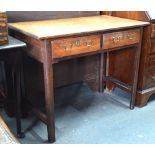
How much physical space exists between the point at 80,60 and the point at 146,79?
0.66 m

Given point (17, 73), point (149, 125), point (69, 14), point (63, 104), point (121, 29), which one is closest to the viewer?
point (17, 73)

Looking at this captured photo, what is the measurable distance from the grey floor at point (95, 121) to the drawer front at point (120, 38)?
25.6 inches

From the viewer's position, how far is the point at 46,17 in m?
2.10

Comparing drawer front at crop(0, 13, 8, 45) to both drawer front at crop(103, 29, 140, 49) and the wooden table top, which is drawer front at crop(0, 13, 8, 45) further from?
drawer front at crop(103, 29, 140, 49)

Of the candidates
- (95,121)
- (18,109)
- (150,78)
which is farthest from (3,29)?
(150,78)

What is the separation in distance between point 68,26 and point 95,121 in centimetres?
82

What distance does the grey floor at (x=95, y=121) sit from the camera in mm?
1870

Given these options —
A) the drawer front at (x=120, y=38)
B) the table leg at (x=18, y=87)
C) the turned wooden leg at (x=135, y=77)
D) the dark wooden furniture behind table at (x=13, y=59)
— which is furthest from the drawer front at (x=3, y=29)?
the turned wooden leg at (x=135, y=77)

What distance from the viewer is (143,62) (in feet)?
7.11

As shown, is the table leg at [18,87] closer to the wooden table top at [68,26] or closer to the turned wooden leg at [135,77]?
the wooden table top at [68,26]

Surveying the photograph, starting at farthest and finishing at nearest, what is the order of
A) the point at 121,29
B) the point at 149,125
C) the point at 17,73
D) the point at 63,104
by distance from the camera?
the point at 63,104 → the point at 149,125 → the point at 121,29 → the point at 17,73

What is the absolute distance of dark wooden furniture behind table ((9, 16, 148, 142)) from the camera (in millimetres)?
1573
